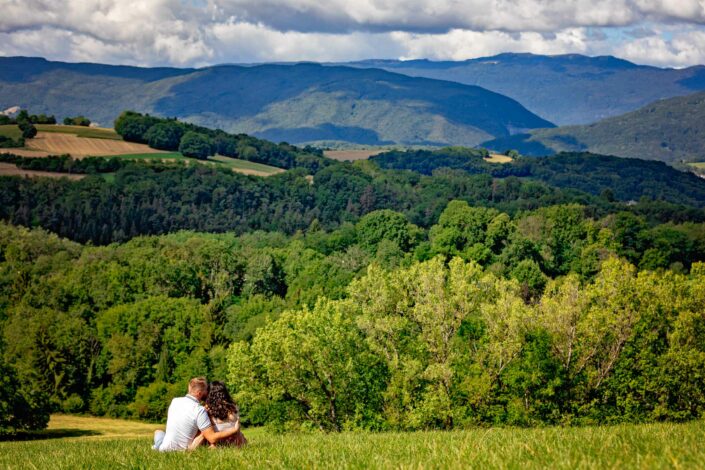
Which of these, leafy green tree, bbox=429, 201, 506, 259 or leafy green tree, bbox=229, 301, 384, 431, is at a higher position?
leafy green tree, bbox=229, 301, 384, 431

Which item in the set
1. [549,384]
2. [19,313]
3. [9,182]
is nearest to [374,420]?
[549,384]

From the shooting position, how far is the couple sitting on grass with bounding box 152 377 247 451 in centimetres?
1570

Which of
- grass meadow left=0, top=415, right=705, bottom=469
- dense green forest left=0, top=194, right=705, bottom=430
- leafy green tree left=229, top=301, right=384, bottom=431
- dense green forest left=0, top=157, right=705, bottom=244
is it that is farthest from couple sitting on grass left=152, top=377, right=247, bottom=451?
dense green forest left=0, top=157, right=705, bottom=244

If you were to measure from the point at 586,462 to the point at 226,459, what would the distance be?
5.90 m

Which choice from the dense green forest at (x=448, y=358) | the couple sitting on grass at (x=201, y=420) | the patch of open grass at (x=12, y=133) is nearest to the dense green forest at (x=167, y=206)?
the patch of open grass at (x=12, y=133)

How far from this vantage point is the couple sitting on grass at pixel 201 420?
15695 mm

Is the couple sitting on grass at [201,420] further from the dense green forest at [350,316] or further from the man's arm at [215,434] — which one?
the dense green forest at [350,316]

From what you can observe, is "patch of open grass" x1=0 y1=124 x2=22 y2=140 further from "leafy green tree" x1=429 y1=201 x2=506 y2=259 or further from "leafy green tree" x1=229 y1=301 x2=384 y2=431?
"leafy green tree" x1=229 y1=301 x2=384 y2=431

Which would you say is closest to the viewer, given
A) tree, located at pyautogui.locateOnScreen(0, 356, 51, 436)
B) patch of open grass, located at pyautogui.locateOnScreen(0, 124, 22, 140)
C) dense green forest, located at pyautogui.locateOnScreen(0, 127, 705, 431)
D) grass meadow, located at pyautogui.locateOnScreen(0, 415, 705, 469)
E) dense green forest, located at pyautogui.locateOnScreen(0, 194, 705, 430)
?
grass meadow, located at pyautogui.locateOnScreen(0, 415, 705, 469)

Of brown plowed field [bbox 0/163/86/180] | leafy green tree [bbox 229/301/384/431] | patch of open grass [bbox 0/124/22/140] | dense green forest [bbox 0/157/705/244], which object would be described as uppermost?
patch of open grass [bbox 0/124/22/140]

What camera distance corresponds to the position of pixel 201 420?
51.4 feet

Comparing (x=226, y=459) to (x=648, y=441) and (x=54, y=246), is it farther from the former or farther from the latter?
(x=54, y=246)

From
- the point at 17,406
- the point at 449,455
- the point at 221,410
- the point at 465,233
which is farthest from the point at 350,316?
the point at 465,233

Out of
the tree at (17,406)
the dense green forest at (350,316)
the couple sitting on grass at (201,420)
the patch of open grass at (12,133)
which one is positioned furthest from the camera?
the patch of open grass at (12,133)
